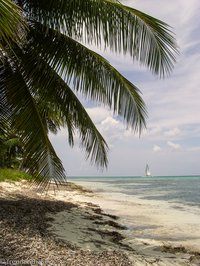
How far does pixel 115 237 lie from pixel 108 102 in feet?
9.86

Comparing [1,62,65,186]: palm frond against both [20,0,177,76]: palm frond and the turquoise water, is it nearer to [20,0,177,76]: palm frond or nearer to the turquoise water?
[20,0,177,76]: palm frond

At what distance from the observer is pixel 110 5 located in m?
6.73

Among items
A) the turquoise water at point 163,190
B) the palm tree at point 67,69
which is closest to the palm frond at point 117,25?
the palm tree at point 67,69

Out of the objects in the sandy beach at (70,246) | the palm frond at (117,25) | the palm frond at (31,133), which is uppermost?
the palm frond at (117,25)

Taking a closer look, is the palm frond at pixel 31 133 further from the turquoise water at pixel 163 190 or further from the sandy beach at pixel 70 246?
the turquoise water at pixel 163 190

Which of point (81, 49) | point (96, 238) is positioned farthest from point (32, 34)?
point (96, 238)

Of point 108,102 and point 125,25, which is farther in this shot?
point 108,102

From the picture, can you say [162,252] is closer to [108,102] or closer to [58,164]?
[58,164]

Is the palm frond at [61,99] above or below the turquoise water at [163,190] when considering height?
above

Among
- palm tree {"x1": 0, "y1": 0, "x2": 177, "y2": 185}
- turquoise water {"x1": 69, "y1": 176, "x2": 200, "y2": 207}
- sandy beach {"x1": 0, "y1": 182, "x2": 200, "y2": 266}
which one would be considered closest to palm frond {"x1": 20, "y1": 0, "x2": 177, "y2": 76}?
palm tree {"x1": 0, "y1": 0, "x2": 177, "y2": 185}

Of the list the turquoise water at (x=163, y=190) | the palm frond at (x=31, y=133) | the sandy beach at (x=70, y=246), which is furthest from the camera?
the turquoise water at (x=163, y=190)

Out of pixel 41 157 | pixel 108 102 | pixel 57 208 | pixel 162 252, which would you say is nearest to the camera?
pixel 41 157

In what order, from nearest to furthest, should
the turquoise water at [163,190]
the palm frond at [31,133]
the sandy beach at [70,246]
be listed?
the sandy beach at [70,246]
the palm frond at [31,133]
the turquoise water at [163,190]

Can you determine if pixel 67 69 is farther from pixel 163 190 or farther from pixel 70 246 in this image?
pixel 163 190
